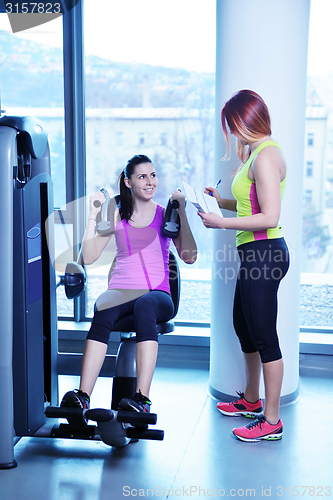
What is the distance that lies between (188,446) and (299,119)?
167cm

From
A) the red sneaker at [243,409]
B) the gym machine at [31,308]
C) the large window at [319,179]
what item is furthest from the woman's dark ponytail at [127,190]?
the large window at [319,179]

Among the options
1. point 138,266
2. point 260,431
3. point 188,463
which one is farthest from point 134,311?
point 260,431

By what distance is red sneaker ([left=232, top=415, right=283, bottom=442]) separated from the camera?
208 cm

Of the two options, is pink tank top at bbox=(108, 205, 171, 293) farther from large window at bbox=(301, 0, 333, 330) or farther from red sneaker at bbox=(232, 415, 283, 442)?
large window at bbox=(301, 0, 333, 330)

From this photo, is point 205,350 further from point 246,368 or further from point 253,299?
point 253,299

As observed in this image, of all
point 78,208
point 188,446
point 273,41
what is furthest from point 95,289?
point 273,41

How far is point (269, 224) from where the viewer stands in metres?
1.89

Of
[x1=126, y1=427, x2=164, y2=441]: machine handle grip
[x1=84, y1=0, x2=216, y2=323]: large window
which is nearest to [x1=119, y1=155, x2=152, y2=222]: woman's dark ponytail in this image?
[x1=84, y1=0, x2=216, y2=323]: large window

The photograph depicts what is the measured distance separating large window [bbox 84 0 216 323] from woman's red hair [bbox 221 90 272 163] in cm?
112

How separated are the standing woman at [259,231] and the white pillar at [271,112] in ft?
1.14

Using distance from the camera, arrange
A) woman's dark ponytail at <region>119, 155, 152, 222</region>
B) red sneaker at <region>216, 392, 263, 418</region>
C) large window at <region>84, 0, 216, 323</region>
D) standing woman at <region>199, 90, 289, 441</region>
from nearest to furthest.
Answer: standing woman at <region>199, 90, 289, 441</region>
woman's dark ponytail at <region>119, 155, 152, 222</region>
red sneaker at <region>216, 392, 263, 418</region>
large window at <region>84, 0, 216, 323</region>

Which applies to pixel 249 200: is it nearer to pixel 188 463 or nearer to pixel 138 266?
pixel 138 266

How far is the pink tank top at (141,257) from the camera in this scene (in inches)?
85.2

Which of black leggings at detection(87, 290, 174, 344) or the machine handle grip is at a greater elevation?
black leggings at detection(87, 290, 174, 344)
